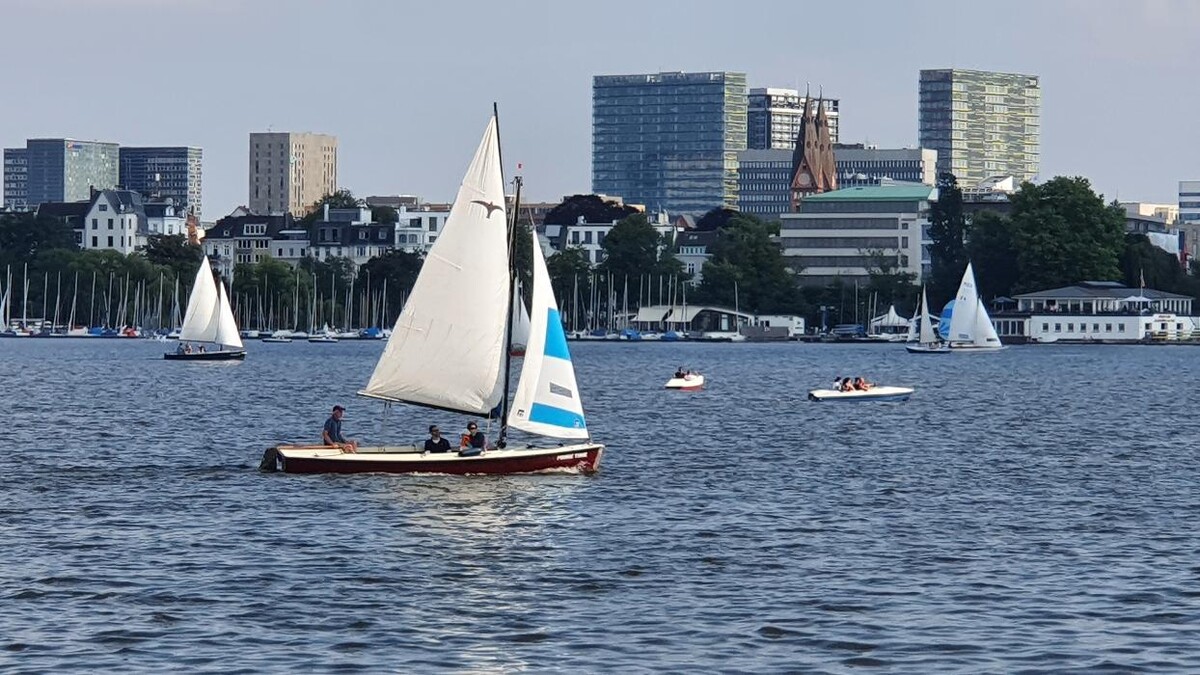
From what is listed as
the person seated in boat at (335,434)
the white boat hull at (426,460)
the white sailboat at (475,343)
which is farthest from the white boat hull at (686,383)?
the person seated in boat at (335,434)

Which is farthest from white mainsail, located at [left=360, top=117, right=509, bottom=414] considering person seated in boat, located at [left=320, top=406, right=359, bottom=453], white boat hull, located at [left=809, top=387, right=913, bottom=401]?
white boat hull, located at [left=809, top=387, right=913, bottom=401]

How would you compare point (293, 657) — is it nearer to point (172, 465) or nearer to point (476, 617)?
point (476, 617)

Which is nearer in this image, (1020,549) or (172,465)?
(1020,549)

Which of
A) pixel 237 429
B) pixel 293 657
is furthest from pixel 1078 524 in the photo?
pixel 237 429

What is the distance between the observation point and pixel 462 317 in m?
56.6

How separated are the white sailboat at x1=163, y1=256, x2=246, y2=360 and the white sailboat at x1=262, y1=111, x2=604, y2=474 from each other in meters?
93.5

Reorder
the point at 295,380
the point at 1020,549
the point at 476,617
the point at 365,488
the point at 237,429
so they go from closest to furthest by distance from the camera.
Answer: the point at 476,617, the point at 1020,549, the point at 365,488, the point at 237,429, the point at 295,380

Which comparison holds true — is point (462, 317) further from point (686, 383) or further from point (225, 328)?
point (225, 328)

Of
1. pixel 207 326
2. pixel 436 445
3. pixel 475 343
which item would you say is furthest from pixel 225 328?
pixel 436 445

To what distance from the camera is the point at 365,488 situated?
177 ft

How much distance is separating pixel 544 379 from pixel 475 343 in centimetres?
198

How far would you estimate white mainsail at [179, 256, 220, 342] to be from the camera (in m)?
148

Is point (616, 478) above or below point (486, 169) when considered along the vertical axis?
below

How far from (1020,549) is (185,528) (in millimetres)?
17038
